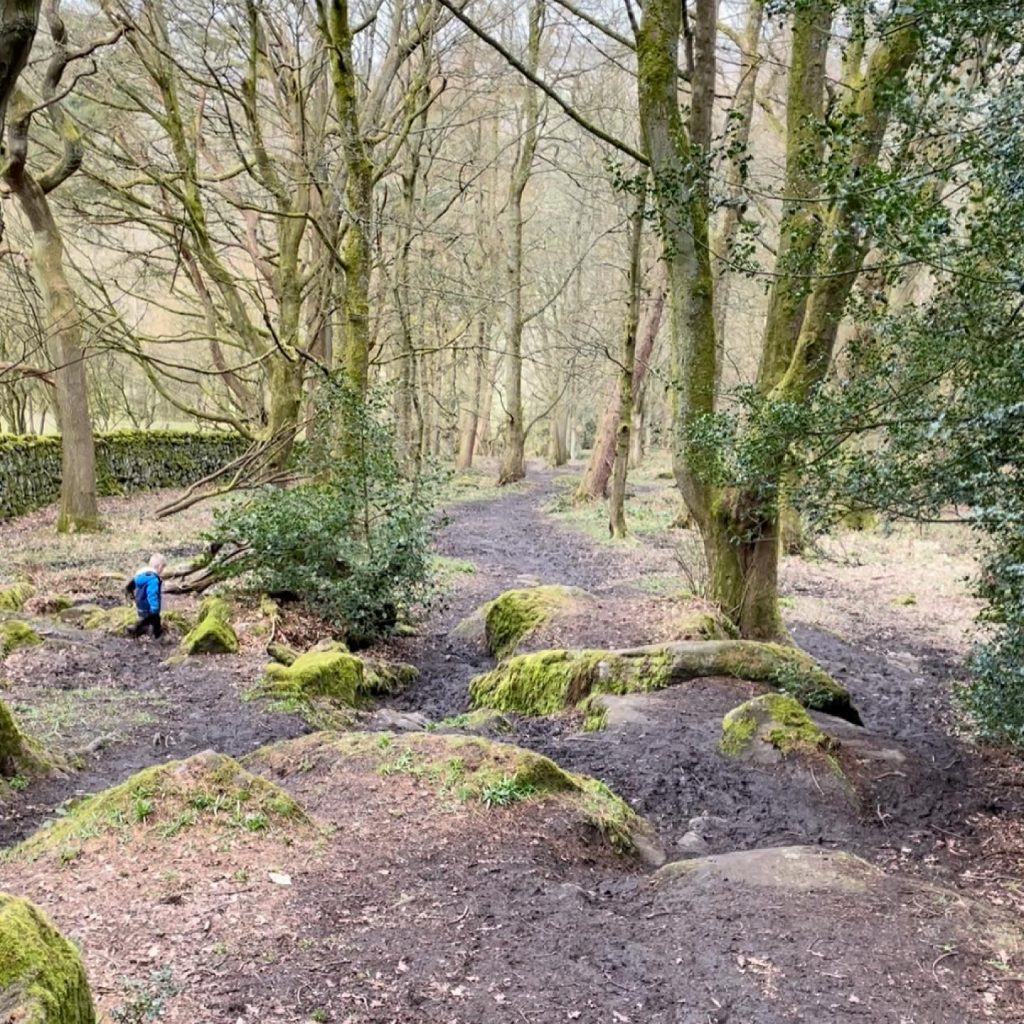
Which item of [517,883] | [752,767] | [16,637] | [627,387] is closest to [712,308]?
[752,767]

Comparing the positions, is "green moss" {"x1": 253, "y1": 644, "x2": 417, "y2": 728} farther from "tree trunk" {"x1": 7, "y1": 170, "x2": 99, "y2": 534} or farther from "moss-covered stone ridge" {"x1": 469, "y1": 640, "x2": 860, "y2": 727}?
"tree trunk" {"x1": 7, "y1": 170, "x2": 99, "y2": 534}

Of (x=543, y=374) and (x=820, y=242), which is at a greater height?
(x=543, y=374)

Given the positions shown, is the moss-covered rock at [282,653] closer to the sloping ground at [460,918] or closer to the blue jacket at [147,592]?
the blue jacket at [147,592]

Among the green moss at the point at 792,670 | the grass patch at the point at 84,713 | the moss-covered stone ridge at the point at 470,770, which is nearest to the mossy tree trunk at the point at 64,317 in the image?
the grass patch at the point at 84,713

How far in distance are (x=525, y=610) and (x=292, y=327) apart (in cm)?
749

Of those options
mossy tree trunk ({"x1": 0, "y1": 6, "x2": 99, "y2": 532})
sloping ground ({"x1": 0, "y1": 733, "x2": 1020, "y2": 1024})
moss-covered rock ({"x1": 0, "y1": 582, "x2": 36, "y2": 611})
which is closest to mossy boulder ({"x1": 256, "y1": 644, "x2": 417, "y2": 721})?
sloping ground ({"x1": 0, "y1": 733, "x2": 1020, "y2": 1024})

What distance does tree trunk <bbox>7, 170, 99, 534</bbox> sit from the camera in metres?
13.5

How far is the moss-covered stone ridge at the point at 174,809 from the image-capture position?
3.76 m

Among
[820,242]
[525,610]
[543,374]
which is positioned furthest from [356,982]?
[543,374]

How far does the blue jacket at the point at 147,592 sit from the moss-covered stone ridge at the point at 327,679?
1574 mm

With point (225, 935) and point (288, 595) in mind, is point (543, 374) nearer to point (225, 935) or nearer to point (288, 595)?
point (288, 595)

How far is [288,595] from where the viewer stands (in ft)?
31.8

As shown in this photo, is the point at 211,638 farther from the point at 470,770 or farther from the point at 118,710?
the point at 470,770

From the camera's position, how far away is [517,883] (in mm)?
3824
